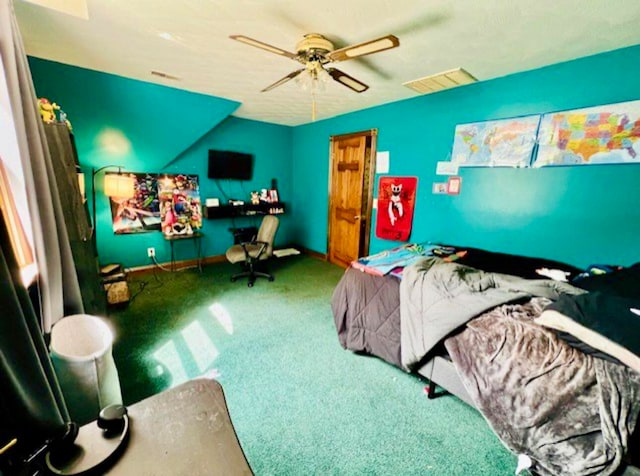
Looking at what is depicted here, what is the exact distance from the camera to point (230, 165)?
169 inches

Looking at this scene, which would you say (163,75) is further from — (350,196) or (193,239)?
(350,196)

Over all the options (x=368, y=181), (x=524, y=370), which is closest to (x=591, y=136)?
(x=524, y=370)

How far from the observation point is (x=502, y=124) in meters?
2.54

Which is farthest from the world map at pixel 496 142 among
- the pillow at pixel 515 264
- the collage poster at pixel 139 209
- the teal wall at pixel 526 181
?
the collage poster at pixel 139 209

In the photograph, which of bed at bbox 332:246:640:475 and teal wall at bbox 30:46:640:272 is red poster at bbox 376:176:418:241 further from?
bed at bbox 332:246:640:475

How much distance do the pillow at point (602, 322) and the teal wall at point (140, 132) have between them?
3.91 meters

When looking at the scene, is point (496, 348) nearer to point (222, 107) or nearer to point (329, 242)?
point (329, 242)

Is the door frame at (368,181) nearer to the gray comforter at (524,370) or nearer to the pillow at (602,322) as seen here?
the gray comforter at (524,370)

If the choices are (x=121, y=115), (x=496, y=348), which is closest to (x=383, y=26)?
(x=496, y=348)

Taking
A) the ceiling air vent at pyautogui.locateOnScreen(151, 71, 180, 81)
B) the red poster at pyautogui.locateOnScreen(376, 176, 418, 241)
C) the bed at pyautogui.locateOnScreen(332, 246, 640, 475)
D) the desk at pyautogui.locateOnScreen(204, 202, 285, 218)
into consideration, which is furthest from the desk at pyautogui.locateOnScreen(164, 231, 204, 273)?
the bed at pyautogui.locateOnScreen(332, 246, 640, 475)

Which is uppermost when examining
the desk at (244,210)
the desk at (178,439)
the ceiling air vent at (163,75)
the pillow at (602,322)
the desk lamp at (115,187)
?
the ceiling air vent at (163,75)

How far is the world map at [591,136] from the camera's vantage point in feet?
6.35

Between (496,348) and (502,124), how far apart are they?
2203mm

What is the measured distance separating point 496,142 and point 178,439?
3.18 m
